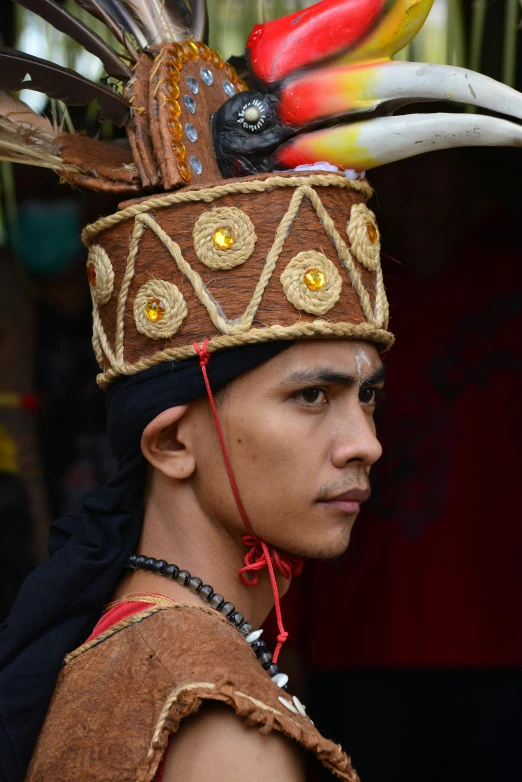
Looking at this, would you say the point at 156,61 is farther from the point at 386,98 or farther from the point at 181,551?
the point at 181,551

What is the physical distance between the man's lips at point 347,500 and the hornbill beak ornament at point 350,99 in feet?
2.42

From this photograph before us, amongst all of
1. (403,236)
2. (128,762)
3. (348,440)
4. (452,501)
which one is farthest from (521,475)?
(128,762)

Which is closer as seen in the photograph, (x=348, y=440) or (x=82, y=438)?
(x=348, y=440)

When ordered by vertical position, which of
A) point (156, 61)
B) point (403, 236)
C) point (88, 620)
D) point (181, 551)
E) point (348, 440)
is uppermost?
point (156, 61)

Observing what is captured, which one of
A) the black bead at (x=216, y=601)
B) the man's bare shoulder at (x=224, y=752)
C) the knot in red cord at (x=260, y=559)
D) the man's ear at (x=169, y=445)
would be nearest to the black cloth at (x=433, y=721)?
the knot in red cord at (x=260, y=559)

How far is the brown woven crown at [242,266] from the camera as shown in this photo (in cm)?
189

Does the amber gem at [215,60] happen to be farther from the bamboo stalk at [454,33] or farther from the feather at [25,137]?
the bamboo stalk at [454,33]

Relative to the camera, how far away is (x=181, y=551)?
197 cm

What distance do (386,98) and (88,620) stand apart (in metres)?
1.33

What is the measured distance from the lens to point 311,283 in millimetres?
1904

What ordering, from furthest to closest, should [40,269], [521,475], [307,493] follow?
[40,269], [521,475], [307,493]

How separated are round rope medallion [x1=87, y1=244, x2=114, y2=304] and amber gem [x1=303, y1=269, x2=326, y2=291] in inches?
17.6

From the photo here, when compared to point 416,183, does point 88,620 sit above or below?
below

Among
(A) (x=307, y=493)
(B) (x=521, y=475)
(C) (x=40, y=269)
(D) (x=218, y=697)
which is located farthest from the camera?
(C) (x=40, y=269)
